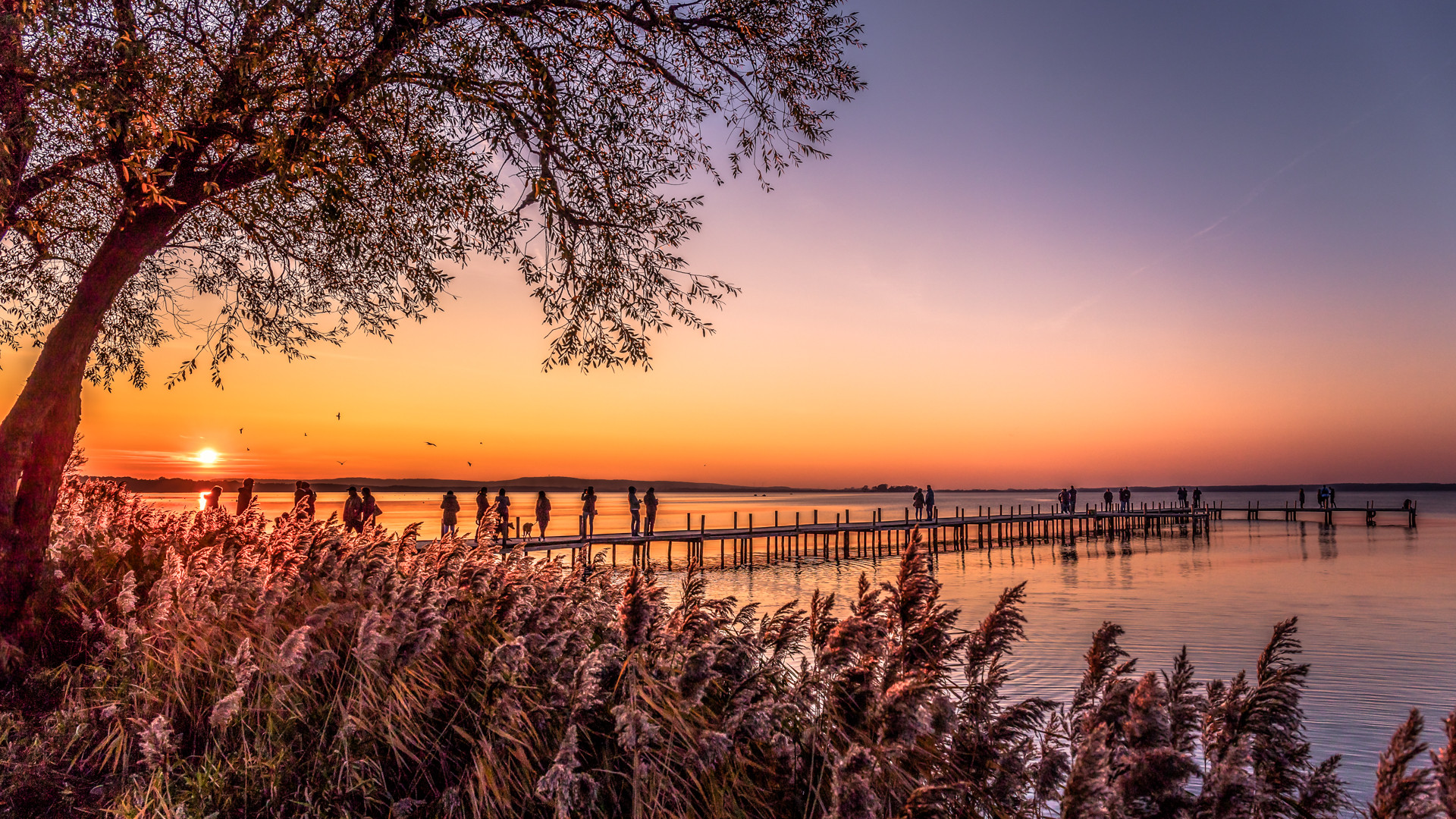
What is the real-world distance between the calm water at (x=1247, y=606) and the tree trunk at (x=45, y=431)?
13300 millimetres

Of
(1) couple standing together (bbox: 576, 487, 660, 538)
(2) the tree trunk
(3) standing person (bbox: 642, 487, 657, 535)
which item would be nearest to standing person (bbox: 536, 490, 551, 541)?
(1) couple standing together (bbox: 576, 487, 660, 538)

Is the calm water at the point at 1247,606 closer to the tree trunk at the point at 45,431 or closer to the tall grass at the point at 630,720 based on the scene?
the tall grass at the point at 630,720

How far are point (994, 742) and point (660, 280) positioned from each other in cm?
777

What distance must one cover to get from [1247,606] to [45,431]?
2905cm

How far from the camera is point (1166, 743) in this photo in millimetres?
2662

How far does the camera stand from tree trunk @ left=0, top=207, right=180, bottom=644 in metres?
6.88

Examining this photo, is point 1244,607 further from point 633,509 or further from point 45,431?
point 45,431

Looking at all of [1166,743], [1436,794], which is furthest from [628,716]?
[1436,794]

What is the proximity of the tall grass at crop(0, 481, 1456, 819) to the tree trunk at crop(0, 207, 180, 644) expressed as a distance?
55.9 inches

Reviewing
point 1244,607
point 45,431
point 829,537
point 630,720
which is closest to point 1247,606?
point 1244,607

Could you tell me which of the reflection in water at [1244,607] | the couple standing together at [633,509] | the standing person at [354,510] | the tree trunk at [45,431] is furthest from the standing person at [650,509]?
the tree trunk at [45,431]

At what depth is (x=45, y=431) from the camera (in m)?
7.24

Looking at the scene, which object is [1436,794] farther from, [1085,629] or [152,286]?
[1085,629]

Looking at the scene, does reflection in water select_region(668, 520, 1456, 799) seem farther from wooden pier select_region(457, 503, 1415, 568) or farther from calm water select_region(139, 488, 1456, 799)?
wooden pier select_region(457, 503, 1415, 568)
